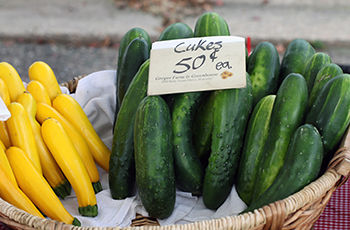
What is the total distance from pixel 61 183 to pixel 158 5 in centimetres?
290

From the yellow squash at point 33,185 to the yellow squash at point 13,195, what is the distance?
25mm

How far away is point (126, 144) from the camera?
3.09 ft

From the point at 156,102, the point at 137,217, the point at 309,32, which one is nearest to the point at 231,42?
the point at 156,102

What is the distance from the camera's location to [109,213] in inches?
36.9

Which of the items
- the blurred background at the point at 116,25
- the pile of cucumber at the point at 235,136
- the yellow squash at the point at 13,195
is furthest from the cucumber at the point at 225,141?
the blurred background at the point at 116,25

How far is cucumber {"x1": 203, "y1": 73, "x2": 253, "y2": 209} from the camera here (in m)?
0.89

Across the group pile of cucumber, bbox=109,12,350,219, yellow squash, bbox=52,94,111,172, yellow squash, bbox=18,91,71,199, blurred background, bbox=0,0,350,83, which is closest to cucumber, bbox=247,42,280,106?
pile of cucumber, bbox=109,12,350,219

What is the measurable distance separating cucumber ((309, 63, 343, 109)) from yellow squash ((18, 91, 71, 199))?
0.71 m

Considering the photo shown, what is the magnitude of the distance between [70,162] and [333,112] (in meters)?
0.66

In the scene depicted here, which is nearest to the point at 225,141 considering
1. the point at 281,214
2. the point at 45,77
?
the point at 281,214

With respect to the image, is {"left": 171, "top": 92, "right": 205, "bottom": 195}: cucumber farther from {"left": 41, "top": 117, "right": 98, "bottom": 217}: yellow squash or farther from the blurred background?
the blurred background

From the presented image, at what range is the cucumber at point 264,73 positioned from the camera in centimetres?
100

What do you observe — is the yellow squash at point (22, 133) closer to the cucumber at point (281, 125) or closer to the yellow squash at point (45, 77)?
the yellow squash at point (45, 77)

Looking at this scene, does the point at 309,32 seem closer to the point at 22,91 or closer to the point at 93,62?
the point at 93,62
